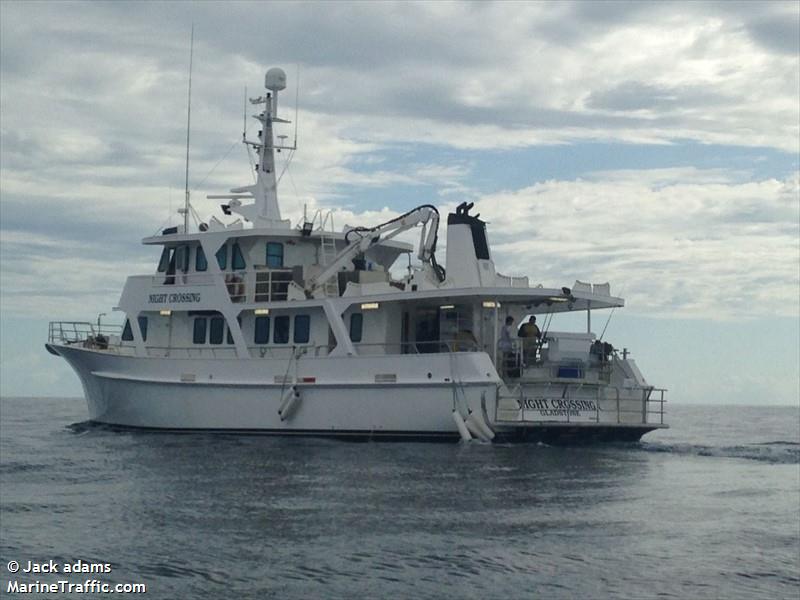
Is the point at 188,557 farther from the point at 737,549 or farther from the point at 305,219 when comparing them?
the point at 305,219

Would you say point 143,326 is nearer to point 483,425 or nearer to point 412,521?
point 483,425

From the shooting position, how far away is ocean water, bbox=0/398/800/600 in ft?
38.5

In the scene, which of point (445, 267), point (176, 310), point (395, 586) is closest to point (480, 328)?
point (445, 267)

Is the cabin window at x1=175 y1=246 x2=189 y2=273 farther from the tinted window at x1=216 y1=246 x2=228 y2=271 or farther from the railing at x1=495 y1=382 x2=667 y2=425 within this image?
the railing at x1=495 y1=382 x2=667 y2=425

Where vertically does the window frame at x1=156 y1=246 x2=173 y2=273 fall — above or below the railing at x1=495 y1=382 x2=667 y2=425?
above

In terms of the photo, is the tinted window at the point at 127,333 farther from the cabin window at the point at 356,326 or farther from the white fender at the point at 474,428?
the white fender at the point at 474,428

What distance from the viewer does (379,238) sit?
92.1ft

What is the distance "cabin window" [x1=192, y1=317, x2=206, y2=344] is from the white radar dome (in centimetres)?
666

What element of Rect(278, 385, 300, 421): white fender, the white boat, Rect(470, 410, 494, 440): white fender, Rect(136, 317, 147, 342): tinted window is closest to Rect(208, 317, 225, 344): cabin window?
the white boat

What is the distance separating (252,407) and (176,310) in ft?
11.9

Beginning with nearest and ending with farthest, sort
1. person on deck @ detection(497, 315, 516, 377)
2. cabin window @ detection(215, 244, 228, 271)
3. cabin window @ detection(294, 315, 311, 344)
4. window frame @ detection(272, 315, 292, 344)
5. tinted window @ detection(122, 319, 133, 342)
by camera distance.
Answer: person on deck @ detection(497, 315, 516, 377), cabin window @ detection(294, 315, 311, 344), window frame @ detection(272, 315, 292, 344), cabin window @ detection(215, 244, 228, 271), tinted window @ detection(122, 319, 133, 342)

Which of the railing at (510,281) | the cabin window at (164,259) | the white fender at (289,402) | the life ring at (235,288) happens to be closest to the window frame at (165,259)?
the cabin window at (164,259)

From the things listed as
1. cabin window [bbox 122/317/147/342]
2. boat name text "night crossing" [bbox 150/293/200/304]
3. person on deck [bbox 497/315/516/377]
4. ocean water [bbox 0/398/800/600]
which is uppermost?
boat name text "night crossing" [bbox 150/293/200/304]

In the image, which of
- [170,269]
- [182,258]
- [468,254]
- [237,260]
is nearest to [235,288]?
[237,260]
